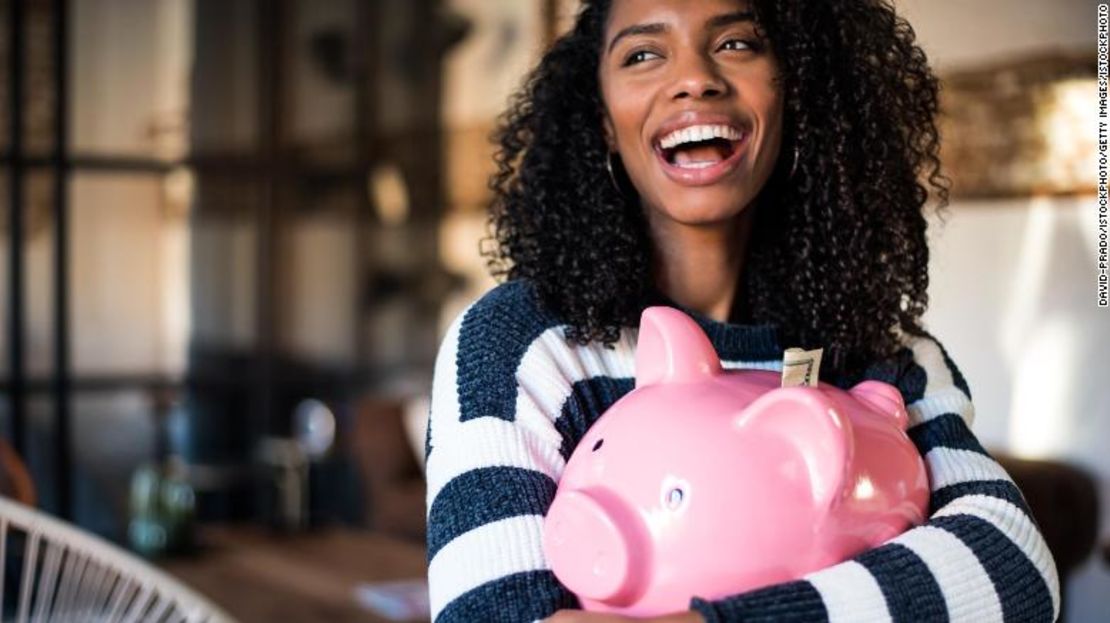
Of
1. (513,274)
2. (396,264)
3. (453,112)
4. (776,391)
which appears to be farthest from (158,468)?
(776,391)

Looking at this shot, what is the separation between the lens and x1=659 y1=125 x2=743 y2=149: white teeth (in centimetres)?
110

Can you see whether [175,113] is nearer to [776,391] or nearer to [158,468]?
[158,468]

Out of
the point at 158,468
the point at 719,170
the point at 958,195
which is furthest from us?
the point at 158,468

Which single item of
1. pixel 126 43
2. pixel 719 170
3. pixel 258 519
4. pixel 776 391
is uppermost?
pixel 126 43

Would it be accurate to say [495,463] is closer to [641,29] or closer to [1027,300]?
[641,29]

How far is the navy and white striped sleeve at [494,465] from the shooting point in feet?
3.13

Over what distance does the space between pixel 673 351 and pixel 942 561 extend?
0.81ft

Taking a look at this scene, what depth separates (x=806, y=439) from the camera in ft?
2.94

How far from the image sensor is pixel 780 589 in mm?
883

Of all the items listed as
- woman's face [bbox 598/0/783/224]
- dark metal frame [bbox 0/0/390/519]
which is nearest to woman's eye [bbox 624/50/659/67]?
woman's face [bbox 598/0/783/224]

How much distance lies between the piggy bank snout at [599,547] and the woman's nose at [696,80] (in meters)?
0.37

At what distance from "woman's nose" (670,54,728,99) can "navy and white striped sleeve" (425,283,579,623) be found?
0.23 metres

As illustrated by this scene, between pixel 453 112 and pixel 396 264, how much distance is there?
2.28 feet

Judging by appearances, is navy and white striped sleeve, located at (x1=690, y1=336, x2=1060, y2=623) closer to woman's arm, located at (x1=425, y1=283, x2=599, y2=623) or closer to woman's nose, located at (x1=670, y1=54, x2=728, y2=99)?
woman's arm, located at (x1=425, y1=283, x2=599, y2=623)
